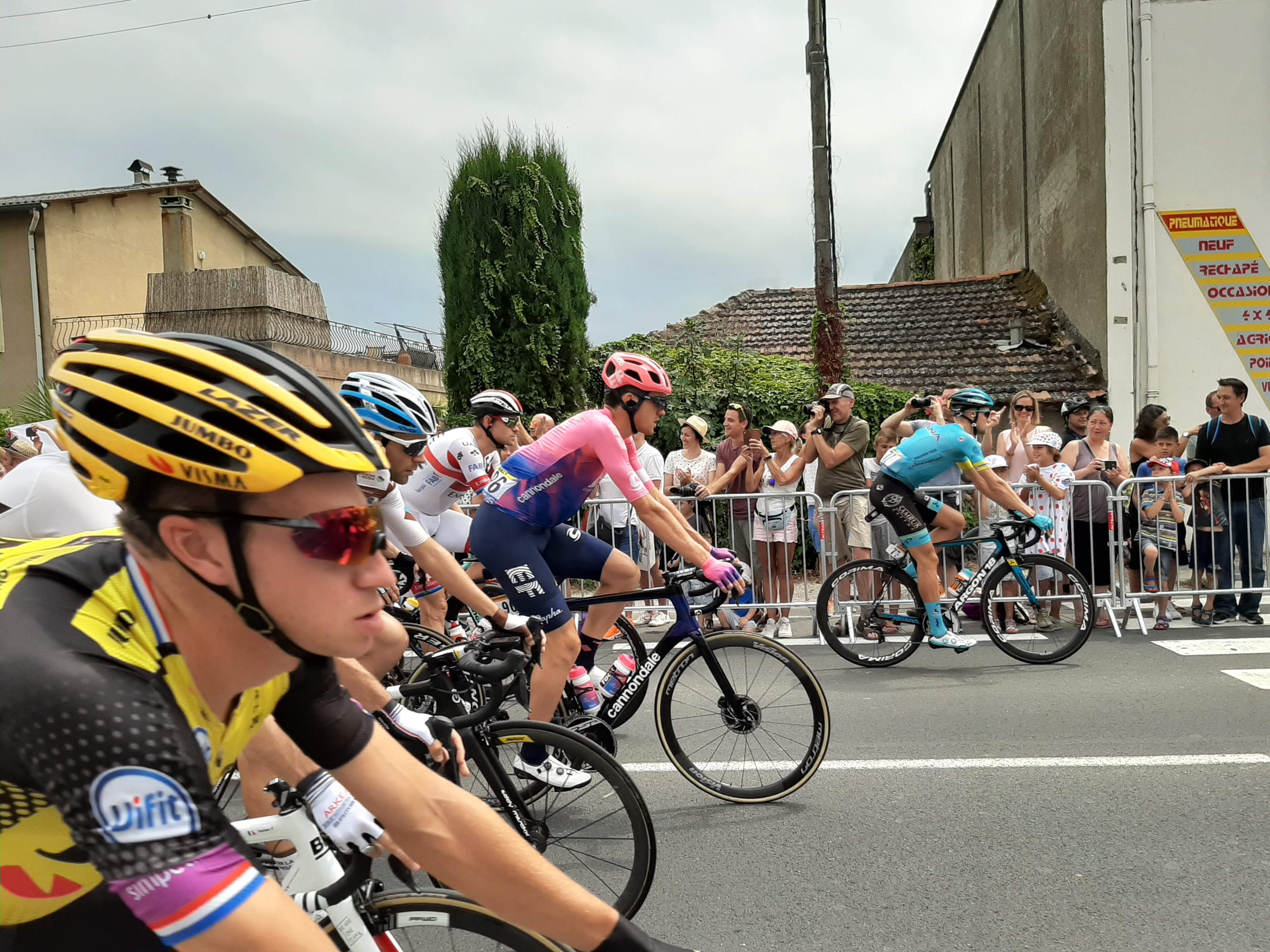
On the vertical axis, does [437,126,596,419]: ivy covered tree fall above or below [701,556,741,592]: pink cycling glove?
above

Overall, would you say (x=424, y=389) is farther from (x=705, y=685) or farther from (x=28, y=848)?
(x=28, y=848)

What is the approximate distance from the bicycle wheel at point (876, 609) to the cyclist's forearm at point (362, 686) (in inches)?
229

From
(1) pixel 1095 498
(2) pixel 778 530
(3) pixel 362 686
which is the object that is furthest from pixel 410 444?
(1) pixel 1095 498

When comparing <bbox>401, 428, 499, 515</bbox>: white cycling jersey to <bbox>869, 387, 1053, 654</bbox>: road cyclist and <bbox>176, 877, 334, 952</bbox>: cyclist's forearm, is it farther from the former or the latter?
<bbox>176, 877, 334, 952</bbox>: cyclist's forearm

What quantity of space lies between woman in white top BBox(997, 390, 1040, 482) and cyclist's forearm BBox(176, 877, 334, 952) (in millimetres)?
9165

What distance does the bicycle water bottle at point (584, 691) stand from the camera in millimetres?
5066

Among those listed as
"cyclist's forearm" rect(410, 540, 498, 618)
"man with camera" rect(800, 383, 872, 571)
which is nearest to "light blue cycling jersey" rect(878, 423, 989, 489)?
"man with camera" rect(800, 383, 872, 571)

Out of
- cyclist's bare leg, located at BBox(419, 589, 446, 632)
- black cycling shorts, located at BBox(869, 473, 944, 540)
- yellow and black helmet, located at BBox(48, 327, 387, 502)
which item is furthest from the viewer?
black cycling shorts, located at BBox(869, 473, 944, 540)

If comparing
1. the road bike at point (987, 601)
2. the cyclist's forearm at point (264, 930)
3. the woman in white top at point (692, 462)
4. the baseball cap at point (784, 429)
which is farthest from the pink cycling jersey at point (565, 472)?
the baseball cap at point (784, 429)

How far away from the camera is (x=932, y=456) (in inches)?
307

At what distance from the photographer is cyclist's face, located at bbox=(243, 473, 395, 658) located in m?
1.32

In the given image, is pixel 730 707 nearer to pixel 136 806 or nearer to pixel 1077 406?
pixel 136 806

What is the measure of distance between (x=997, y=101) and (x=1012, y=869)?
23.5m

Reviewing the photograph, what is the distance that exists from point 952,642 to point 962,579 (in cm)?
Answer: 70
